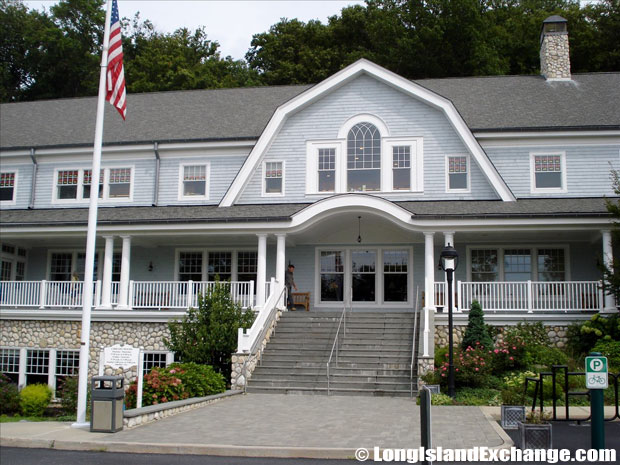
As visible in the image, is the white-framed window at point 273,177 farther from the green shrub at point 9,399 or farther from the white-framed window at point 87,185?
the green shrub at point 9,399

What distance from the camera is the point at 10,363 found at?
21.0 m

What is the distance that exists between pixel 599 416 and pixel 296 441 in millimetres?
4954

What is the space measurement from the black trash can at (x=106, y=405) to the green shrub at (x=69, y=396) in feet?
24.6

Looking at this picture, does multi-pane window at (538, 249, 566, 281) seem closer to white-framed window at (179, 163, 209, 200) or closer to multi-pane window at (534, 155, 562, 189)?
multi-pane window at (534, 155, 562, 189)

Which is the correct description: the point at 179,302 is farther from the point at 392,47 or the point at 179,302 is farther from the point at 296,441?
the point at 392,47

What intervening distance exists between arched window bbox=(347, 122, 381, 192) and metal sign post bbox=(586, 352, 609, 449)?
48.0 feet

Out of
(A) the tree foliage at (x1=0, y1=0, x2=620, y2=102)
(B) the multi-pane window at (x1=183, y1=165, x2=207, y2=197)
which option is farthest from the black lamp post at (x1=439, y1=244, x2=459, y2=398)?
(A) the tree foliage at (x1=0, y1=0, x2=620, y2=102)

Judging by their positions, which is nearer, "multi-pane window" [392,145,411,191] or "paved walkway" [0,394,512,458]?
"paved walkway" [0,394,512,458]

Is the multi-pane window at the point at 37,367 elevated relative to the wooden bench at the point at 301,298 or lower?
lower

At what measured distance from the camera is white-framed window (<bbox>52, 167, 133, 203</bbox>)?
77.7 ft

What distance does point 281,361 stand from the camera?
17.1 meters

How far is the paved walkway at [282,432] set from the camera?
9.70 m

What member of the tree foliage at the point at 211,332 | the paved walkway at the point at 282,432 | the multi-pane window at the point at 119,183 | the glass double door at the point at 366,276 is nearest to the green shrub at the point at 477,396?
the paved walkway at the point at 282,432

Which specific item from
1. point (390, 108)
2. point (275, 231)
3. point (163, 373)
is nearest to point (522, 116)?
point (390, 108)
